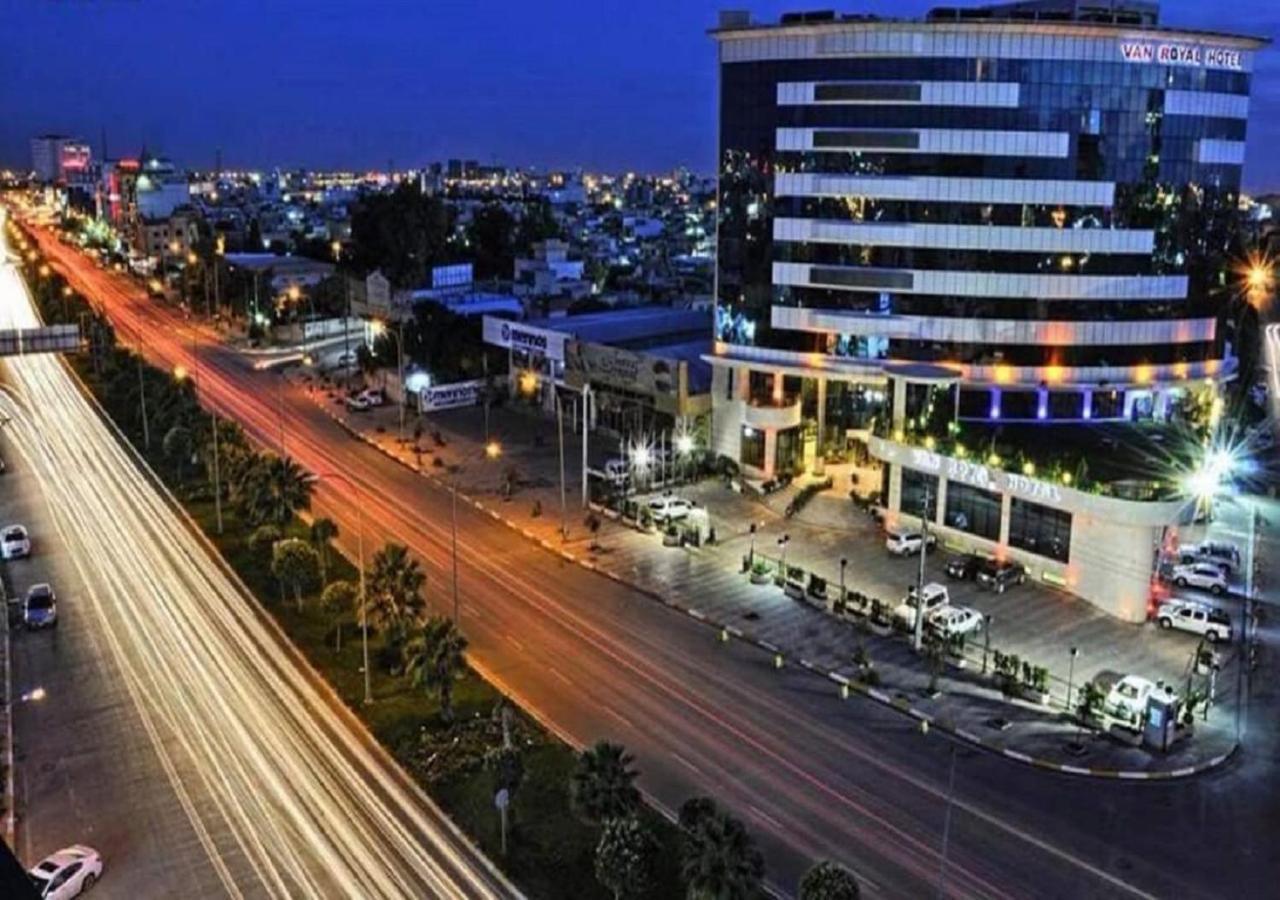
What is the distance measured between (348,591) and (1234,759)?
113 feet

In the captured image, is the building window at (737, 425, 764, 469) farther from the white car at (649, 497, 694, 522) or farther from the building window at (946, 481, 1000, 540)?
the building window at (946, 481, 1000, 540)

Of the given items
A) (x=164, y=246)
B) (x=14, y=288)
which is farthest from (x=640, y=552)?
(x=164, y=246)

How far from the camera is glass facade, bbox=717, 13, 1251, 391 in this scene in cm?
6381

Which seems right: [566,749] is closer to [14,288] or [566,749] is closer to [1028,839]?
[1028,839]

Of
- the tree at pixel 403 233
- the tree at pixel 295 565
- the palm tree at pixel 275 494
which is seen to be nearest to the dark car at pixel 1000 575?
the tree at pixel 295 565

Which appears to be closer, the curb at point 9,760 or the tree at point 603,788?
the tree at point 603,788

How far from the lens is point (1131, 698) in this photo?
128 ft

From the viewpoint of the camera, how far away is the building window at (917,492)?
5853 centimetres

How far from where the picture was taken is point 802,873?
100ft

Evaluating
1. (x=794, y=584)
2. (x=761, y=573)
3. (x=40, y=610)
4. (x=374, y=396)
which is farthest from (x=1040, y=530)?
(x=374, y=396)

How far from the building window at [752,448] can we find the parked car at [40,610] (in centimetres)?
3965

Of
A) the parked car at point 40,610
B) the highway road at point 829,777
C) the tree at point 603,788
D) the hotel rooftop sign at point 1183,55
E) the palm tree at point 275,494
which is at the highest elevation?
the hotel rooftop sign at point 1183,55

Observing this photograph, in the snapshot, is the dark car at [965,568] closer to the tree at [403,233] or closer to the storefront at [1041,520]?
the storefront at [1041,520]

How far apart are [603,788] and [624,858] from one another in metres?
2.09
